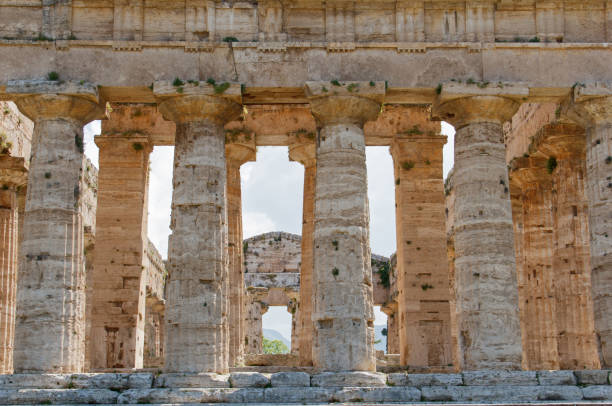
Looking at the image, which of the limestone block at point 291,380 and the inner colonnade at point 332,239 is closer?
the limestone block at point 291,380

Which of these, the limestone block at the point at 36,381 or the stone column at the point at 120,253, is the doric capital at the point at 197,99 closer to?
the stone column at the point at 120,253

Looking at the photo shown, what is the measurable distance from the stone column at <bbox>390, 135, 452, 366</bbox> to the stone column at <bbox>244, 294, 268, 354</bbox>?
16.6 metres

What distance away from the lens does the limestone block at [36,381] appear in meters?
21.6

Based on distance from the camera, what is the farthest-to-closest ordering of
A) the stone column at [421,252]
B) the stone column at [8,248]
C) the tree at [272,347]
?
the tree at [272,347]
the stone column at [8,248]
the stone column at [421,252]

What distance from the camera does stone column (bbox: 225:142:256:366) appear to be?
96.4 ft

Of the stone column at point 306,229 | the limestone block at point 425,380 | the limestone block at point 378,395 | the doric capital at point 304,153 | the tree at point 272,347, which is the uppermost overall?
the doric capital at point 304,153

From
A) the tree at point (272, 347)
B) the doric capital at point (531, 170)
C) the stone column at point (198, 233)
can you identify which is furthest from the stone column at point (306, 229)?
the tree at point (272, 347)

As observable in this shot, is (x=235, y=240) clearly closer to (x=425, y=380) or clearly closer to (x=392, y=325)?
(x=425, y=380)

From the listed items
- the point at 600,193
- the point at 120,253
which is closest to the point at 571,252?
the point at 600,193

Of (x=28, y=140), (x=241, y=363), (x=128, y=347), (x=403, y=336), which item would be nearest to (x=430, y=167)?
(x=403, y=336)

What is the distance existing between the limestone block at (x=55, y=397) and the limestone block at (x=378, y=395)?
16.0 ft

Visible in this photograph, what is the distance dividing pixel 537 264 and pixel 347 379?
33.3 ft

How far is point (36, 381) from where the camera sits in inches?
851

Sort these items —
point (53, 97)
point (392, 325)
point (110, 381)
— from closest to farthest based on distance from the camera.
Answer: point (110, 381) → point (53, 97) → point (392, 325)
